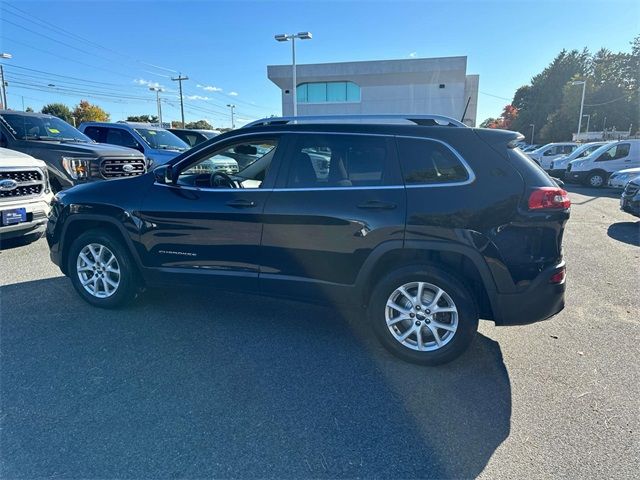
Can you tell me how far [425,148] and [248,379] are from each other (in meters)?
2.22

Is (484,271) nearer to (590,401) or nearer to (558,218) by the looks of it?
(558,218)

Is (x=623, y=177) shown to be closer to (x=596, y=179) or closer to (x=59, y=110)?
(x=596, y=179)

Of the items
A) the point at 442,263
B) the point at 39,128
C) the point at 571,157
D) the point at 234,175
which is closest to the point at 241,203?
the point at 234,175

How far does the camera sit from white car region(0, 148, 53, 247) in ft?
17.9

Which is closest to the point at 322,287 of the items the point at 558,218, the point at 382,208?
the point at 382,208

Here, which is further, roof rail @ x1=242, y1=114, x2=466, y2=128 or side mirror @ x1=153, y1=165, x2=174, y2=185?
side mirror @ x1=153, y1=165, x2=174, y2=185

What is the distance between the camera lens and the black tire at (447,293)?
3.02 m

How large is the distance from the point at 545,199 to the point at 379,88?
3686 cm

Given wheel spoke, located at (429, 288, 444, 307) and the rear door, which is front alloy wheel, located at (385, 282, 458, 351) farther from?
the rear door

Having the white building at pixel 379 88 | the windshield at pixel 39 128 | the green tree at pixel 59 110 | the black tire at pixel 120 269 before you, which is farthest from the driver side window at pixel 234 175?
the green tree at pixel 59 110

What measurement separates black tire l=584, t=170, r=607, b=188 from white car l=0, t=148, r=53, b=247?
57.7ft

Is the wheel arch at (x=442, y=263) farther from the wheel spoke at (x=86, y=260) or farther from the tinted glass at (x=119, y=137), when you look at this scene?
the tinted glass at (x=119, y=137)

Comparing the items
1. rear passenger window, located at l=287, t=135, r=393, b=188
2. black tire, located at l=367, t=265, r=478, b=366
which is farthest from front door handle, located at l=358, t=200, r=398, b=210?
black tire, located at l=367, t=265, r=478, b=366

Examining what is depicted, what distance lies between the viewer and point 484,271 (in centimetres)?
296
